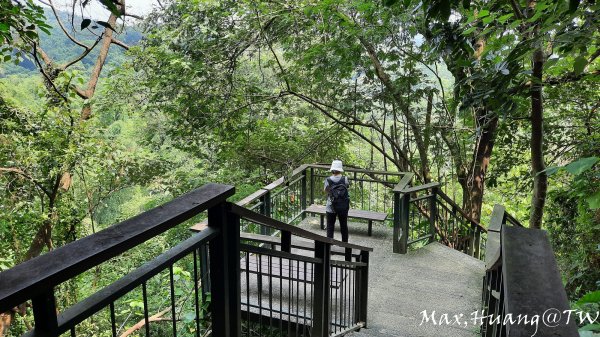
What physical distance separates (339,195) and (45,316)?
5963mm

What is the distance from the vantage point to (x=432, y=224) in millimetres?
7945

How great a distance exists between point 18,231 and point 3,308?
9.55 meters

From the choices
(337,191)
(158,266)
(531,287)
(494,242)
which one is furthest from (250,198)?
(531,287)

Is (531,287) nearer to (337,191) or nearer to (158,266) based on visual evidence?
(158,266)

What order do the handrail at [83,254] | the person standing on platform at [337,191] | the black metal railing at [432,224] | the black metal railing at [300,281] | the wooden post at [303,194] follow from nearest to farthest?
1. the handrail at [83,254]
2. the black metal railing at [300,281]
3. the person standing on platform at [337,191]
4. the black metal railing at [432,224]
5. the wooden post at [303,194]

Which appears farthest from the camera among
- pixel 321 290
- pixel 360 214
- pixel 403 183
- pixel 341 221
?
pixel 360 214

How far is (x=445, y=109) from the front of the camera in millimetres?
9141

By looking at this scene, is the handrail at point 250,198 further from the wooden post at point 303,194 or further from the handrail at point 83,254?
the handrail at point 83,254

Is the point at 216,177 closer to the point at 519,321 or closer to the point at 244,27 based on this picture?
the point at 244,27

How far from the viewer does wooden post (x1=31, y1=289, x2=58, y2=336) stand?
40.1 inches

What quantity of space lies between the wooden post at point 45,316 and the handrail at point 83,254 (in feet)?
0.17

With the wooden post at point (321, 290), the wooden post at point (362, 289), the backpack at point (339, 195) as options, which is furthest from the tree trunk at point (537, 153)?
the backpack at point (339, 195)

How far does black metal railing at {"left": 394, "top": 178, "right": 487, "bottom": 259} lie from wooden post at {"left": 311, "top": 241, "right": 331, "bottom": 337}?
399 cm

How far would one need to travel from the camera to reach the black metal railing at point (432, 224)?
24.5ft
